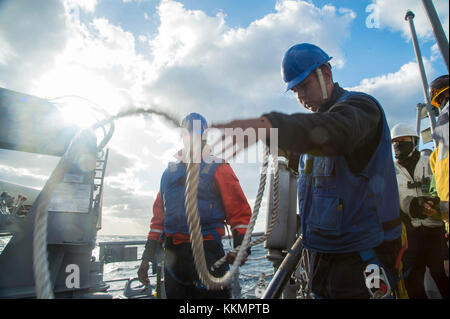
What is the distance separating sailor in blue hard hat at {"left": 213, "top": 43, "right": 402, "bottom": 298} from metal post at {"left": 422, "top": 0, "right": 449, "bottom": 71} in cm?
49

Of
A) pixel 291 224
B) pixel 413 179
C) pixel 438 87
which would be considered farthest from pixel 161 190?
pixel 413 179

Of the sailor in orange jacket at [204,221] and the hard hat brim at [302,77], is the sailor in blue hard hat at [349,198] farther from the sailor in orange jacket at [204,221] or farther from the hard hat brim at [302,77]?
the sailor in orange jacket at [204,221]

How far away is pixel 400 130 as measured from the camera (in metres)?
4.00

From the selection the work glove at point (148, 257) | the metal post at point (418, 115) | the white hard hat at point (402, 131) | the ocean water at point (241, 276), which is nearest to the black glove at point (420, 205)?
the white hard hat at point (402, 131)

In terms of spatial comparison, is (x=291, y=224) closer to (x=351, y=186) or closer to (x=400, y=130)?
(x=351, y=186)

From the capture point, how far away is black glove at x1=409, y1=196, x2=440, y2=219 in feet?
8.66

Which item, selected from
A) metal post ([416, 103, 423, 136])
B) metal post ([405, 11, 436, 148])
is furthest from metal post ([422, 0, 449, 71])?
metal post ([416, 103, 423, 136])

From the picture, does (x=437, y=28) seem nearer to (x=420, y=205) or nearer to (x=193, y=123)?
(x=420, y=205)

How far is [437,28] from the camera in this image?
1.46 metres

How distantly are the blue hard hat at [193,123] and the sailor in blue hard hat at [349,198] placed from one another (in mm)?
1342

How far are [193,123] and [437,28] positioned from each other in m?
2.30

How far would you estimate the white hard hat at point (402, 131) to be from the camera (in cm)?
391

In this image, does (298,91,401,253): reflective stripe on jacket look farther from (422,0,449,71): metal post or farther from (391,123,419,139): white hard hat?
(391,123,419,139): white hard hat

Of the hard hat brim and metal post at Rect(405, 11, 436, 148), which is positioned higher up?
metal post at Rect(405, 11, 436, 148)
